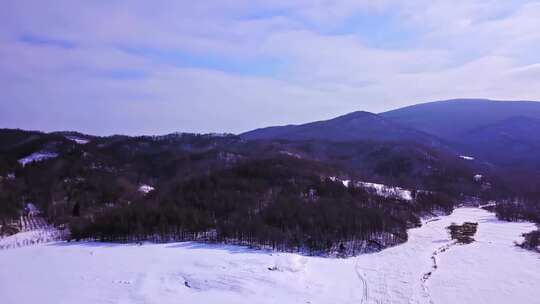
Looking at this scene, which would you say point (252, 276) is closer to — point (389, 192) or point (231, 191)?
point (231, 191)

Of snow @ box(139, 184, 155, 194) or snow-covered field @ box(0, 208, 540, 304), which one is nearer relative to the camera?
snow-covered field @ box(0, 208, 540, 304)

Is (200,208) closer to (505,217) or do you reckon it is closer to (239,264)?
(239,264)

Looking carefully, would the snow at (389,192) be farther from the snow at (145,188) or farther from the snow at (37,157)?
the snow at (37,157)

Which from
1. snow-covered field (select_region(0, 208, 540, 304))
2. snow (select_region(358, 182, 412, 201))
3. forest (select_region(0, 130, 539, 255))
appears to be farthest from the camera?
snow (select_region(358, 182, 412, 201))

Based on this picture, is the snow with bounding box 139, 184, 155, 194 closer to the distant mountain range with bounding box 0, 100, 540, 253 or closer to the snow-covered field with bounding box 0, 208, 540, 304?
the distant mountain range with bounding box 0, 100, 540, 253

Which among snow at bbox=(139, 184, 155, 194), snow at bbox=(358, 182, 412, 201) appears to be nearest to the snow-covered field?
snow at bbox=(358, 182, 412, 201)
